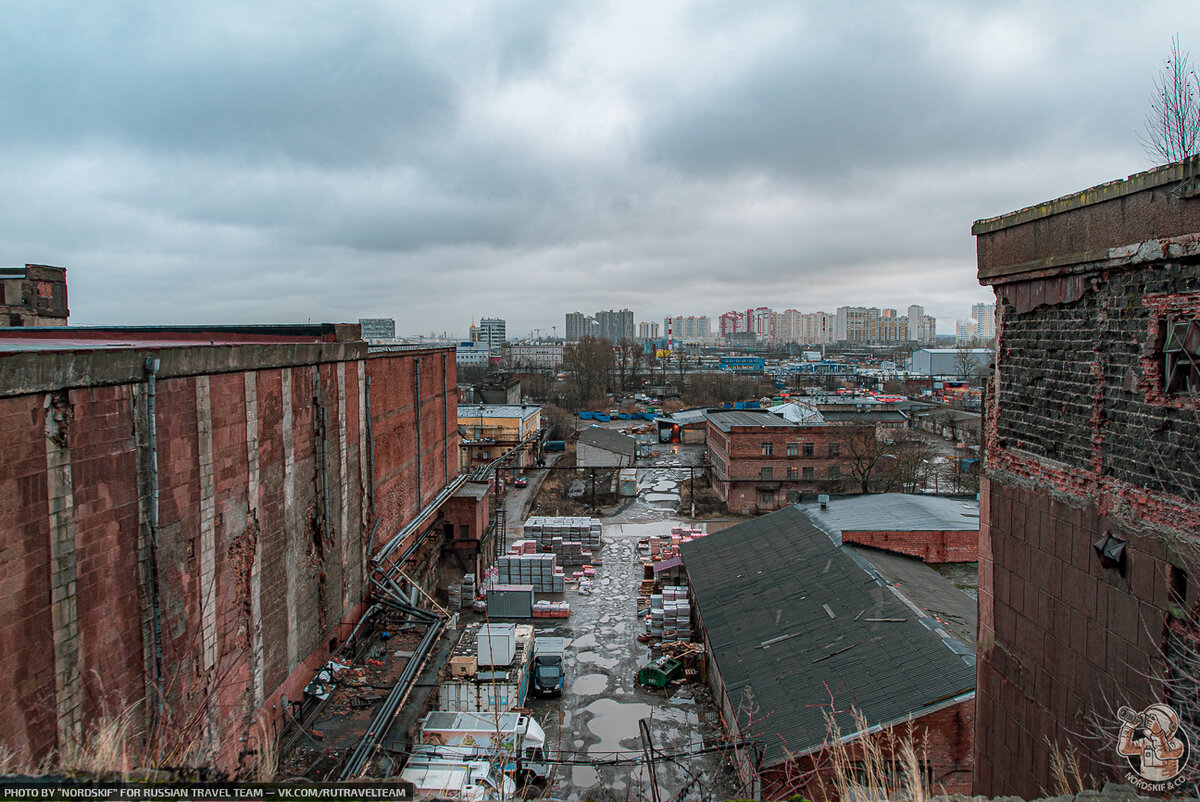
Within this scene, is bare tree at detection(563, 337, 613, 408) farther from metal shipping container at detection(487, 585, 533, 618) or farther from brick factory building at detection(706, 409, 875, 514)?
metal shipping container at detection(487, 585, 533, 618)

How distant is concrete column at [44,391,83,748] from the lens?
21.1 feet

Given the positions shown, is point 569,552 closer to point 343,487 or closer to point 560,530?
point 560,530

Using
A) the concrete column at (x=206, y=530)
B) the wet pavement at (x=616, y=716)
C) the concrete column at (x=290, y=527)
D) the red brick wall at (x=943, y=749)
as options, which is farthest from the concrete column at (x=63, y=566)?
the red brick wall at (x=943, y=749)

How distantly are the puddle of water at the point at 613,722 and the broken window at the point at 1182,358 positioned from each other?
10.6 metres

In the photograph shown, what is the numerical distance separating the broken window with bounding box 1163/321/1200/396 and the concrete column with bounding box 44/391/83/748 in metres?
9.11

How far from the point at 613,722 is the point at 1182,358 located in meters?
11.8

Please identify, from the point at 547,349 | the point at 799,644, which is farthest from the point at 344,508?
the point at 547,349

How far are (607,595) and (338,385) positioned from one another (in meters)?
10.9

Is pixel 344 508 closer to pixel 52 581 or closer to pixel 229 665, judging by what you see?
pixel 229 665

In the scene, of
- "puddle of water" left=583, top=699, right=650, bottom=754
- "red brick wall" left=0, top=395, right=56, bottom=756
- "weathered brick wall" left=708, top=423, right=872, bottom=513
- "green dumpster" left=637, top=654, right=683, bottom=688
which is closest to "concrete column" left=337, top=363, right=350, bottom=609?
"puddle of water" left=583, top=699, right=650, bottom=754

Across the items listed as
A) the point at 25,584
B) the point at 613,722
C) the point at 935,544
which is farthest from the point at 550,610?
the point at 25,584

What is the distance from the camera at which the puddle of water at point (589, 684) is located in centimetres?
1490

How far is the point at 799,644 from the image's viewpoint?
12203 mm

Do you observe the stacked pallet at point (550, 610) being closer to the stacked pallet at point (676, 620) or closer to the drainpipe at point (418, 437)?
the stacked pallet at point (676, 620)
